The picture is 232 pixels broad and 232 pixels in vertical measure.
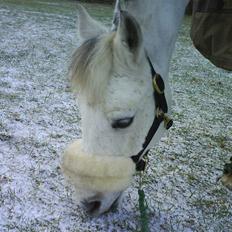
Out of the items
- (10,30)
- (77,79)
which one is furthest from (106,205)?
(10,30)

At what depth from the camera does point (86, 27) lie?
1578 mm

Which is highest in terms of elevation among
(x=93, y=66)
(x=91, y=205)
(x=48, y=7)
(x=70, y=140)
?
(x=93, y=66)

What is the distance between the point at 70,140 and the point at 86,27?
4.59 feet

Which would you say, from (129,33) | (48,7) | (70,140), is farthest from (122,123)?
(48,7)

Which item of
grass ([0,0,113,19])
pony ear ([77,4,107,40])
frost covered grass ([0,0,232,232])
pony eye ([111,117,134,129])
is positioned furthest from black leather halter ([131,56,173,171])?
grass ([0,0,113,19])

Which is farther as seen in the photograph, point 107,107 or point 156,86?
point 156,86

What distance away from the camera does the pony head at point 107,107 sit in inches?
53.9

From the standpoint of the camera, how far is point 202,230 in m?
2.06

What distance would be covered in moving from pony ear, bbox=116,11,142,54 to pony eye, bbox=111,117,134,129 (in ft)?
0.83

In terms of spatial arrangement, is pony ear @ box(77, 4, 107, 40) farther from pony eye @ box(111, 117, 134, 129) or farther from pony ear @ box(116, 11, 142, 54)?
pony eye @ box(111, 117, 134, 129)

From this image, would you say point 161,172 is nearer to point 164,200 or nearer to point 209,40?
point 164,200

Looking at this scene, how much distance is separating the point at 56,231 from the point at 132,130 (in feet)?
2.52

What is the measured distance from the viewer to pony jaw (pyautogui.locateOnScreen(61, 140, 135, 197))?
1503mm

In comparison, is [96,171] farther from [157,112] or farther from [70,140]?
[70,140]
